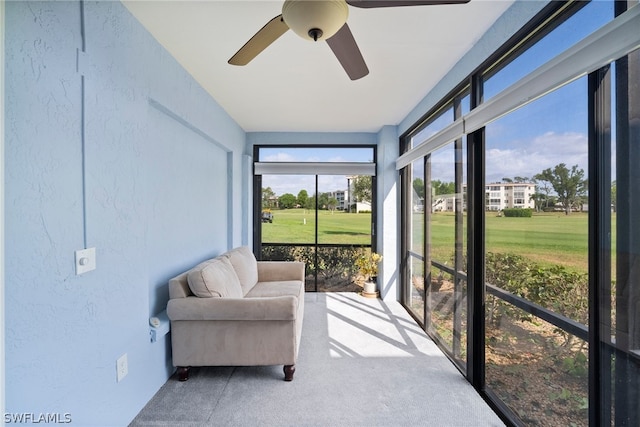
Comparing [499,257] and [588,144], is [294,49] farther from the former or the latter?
[499,257]

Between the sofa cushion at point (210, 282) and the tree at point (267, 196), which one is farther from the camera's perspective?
the tree at point (267, 196)

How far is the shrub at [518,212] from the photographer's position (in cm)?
164

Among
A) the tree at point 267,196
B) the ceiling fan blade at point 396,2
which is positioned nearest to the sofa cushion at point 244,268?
the tree at point 267,196

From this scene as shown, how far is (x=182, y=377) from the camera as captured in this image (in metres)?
2.29

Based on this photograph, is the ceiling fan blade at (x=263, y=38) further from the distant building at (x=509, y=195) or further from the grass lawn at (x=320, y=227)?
the grass lawn at (x=320, y=227)

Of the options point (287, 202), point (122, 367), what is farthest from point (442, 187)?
point (122, 367)

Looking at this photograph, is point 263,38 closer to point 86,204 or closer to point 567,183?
point 86,204

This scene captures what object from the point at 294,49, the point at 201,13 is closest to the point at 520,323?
the point at 294,49

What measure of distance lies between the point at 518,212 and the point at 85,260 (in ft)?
7.64

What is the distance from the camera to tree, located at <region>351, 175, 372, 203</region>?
4.72 metres

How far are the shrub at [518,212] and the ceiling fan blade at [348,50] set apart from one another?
122 cm

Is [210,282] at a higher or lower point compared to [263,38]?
lower

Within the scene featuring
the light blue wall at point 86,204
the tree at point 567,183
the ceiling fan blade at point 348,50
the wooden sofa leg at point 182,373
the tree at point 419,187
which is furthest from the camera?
the tree at point 419,187

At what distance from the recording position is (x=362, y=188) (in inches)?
186
